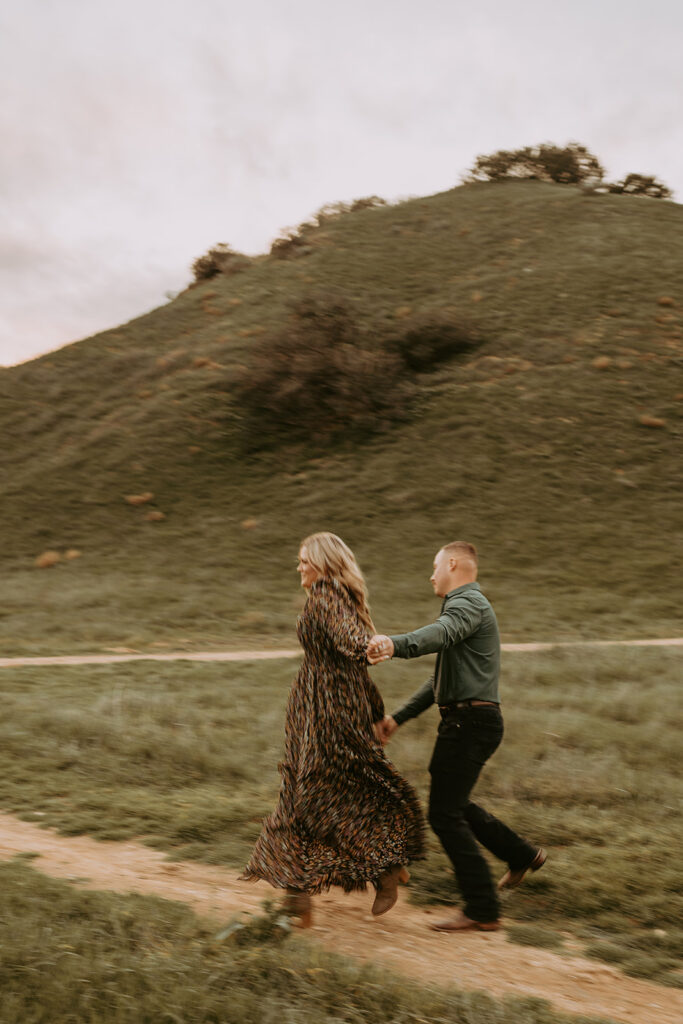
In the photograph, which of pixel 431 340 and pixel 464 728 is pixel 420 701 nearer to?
pixel 464 728

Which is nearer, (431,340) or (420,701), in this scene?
(420,701)

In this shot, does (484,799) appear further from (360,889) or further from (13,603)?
(13,603)

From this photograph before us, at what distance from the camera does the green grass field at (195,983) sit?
3297 millimetres

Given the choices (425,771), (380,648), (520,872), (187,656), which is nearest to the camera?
(380,648)

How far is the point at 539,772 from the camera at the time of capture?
7.49m

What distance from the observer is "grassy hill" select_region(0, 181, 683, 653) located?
59.5 feet

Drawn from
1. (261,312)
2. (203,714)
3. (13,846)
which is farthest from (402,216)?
(13,846)

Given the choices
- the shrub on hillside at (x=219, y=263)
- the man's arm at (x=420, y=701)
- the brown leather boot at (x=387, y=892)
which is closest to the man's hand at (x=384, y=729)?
the man's arm at (x=420, y=701)

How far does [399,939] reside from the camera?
449 cm

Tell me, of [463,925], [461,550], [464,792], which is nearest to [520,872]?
[463,925]

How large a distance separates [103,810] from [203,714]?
2.73 m

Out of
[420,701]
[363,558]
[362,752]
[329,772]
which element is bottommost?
[329,772]

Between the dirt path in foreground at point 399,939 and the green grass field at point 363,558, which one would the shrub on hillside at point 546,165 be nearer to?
the green grass field at point 363,558

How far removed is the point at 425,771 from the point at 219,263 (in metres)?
41.6
